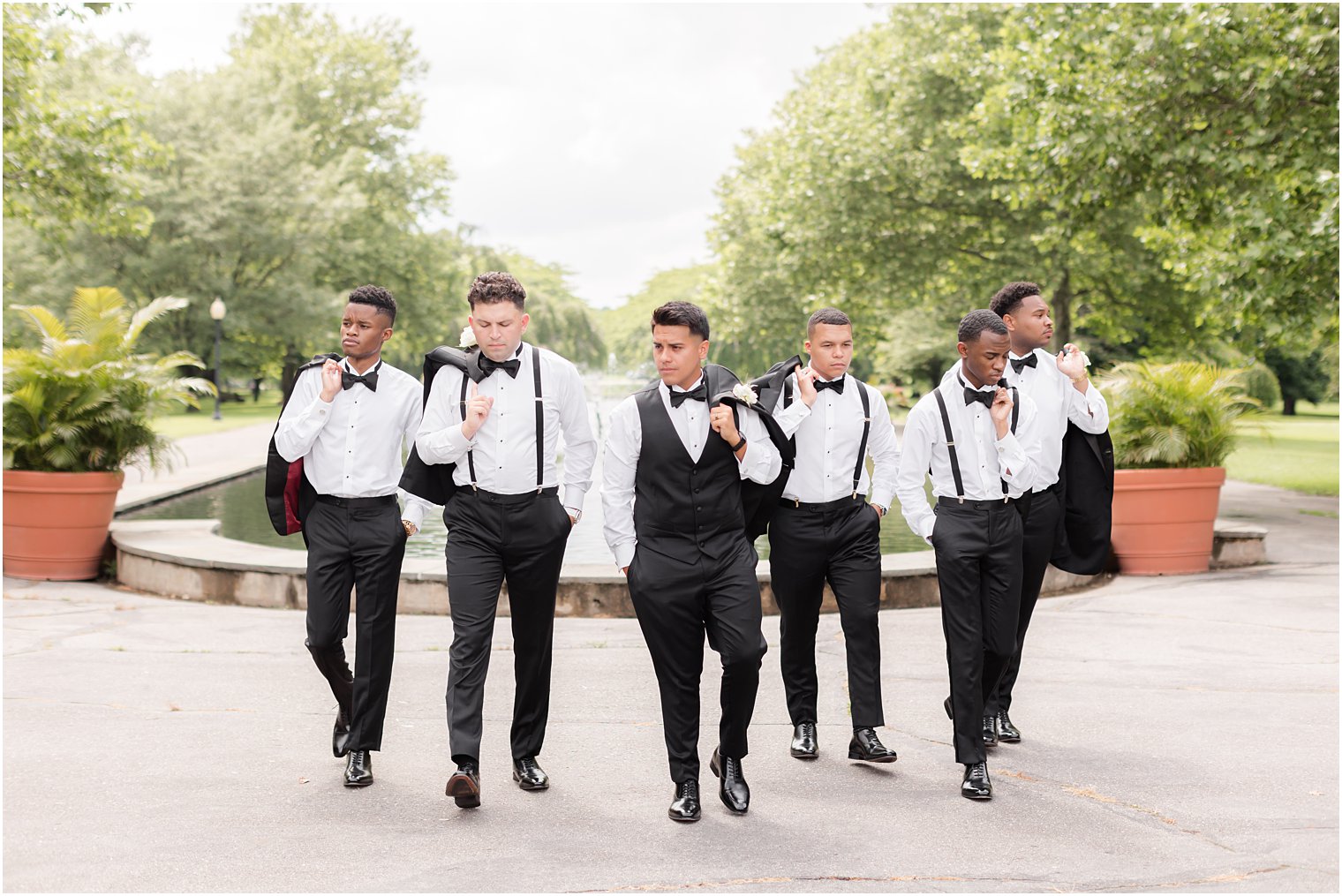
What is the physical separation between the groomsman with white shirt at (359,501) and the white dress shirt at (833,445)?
171cm

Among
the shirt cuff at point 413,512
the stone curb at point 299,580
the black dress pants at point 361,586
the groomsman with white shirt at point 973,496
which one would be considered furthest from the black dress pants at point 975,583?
the stone curb at point 299,580

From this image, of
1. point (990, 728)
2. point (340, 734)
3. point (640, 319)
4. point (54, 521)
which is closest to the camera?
point (340, 734)

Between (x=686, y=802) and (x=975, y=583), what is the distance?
163 centimetres

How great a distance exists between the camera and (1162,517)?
11.5 metres

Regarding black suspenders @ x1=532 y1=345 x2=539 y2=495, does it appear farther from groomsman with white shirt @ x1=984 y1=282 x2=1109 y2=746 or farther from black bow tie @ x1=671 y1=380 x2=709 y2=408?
groomsman with white shirt @ x1=984 y1=282 x2=1109 y2=746

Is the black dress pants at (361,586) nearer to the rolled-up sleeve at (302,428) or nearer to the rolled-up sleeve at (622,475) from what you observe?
the rolled-up sleeve at (302,428)

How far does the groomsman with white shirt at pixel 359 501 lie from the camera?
5.66 m

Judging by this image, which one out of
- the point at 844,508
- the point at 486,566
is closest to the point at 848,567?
the point at 844,508

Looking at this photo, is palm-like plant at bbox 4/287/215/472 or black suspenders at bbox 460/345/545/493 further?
palm-like plant at bbox 4/287/215/472

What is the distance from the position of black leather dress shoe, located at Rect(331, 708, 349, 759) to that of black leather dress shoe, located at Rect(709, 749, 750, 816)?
5.59 feet

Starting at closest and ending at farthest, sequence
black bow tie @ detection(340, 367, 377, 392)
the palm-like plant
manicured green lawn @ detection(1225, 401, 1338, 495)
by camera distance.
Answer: black bow tie @ detection(340, 367, 377, 392), the palm-like plant, manicured green lawn @ detection(1225, 401, 1338, 495)

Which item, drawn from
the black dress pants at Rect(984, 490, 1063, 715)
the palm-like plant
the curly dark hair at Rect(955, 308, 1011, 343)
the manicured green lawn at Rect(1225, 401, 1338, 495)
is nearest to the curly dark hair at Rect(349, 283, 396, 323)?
the curly dark hair at Rect(955, 308, 1011, 343)

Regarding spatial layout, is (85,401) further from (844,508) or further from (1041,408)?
(1041,408)

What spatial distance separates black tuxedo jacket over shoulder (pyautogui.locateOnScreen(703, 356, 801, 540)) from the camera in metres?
5.29
